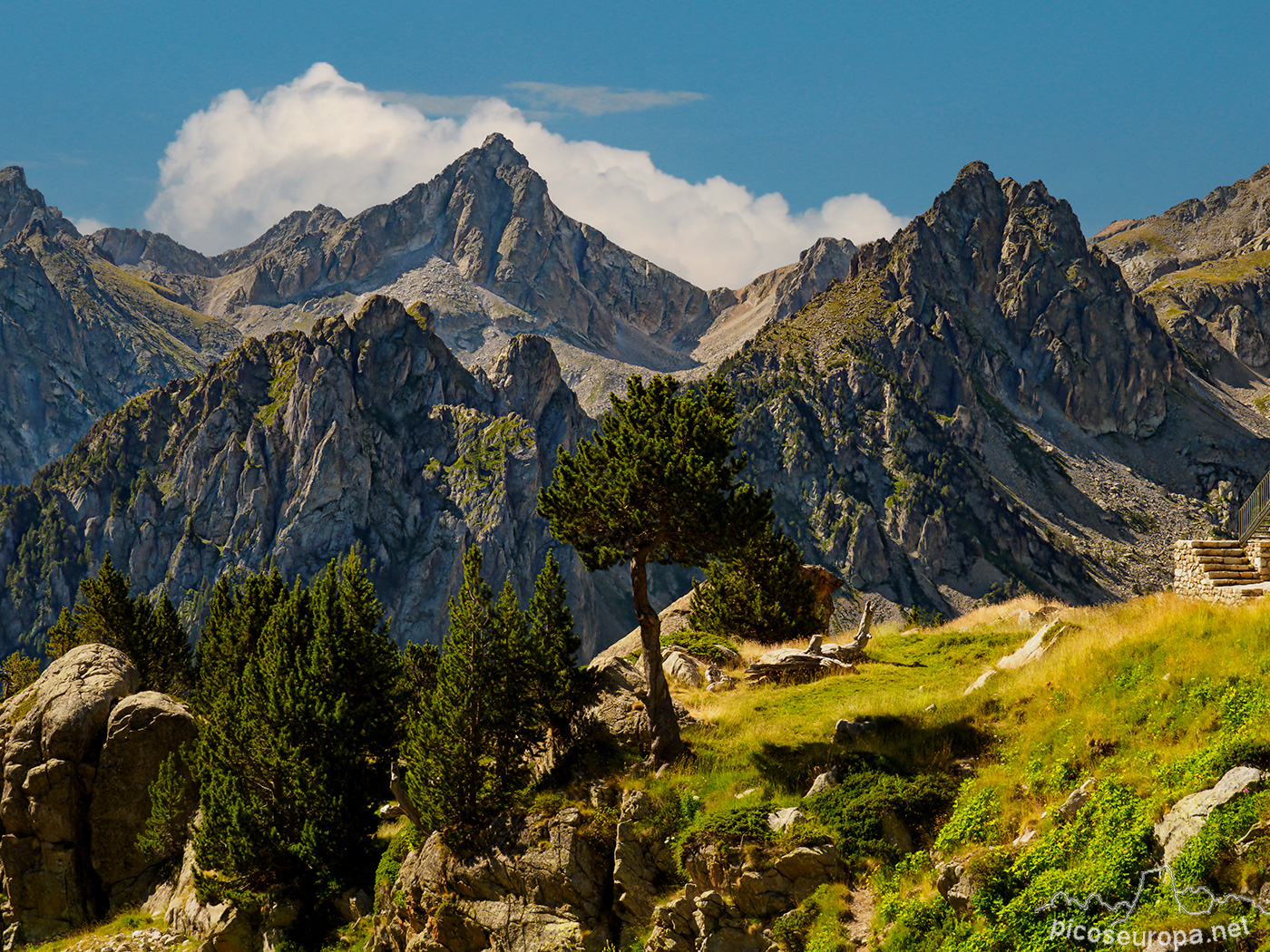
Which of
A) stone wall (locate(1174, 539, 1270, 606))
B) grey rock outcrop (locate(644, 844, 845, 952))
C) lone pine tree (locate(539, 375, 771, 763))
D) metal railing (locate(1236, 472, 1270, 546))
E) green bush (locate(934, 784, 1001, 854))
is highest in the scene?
lone pine tree (locate(539, 375, 771, 763))

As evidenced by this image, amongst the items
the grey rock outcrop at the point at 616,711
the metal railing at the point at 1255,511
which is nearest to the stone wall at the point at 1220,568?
the metal railing at the point at 1255,511

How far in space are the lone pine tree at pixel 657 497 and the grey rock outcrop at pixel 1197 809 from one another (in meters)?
12.3

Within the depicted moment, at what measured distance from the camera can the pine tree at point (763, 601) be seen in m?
44.6

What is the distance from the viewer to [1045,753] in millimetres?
19969

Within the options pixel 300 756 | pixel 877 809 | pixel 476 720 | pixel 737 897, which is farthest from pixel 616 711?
pixel 300 756

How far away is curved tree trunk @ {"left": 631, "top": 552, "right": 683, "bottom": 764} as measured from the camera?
24578 mm

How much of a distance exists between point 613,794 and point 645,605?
5262mm

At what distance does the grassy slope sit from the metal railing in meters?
9.57

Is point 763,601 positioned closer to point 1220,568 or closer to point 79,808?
point 1220,568

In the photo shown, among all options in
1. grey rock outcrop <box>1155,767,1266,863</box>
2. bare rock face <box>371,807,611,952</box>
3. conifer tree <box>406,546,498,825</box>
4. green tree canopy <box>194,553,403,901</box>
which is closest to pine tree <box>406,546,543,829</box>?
conifer tree <box>406,546,498,825</box>

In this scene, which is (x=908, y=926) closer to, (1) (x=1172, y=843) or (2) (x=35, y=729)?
(1) (x=1172, y=843)

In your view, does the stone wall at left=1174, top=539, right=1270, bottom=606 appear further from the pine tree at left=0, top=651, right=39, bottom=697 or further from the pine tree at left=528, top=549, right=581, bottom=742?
the pine tree at left=0, top=651, right=39, bottom=697

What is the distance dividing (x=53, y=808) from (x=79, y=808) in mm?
978

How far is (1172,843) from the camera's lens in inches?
585
